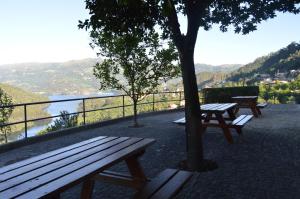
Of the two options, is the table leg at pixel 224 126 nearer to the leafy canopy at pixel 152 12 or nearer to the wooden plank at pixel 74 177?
the leafy canopy at pixel 152 12

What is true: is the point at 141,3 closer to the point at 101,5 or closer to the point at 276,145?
the point at 101,5

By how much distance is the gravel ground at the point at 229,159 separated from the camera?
4168mm

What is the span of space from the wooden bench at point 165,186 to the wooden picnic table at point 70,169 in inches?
10.6

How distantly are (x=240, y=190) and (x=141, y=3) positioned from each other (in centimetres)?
299

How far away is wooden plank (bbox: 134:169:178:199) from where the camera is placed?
117 inches

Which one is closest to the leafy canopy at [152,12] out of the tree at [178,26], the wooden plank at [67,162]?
the tree at [178,26]

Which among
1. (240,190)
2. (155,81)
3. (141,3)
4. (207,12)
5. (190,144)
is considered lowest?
(240,190)

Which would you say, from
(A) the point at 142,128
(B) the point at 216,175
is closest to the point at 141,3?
(B) the point at 216,175

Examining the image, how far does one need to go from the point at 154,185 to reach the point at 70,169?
98 centimetres

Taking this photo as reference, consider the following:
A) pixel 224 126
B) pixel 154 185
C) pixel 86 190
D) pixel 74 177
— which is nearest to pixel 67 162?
pixel 74 177

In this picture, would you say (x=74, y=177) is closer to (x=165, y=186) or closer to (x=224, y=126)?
(x=165, y=186)

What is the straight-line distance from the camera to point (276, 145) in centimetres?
689

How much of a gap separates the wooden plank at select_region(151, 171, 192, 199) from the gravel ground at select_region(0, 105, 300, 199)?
65 centimetres

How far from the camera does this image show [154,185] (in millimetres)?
3193
